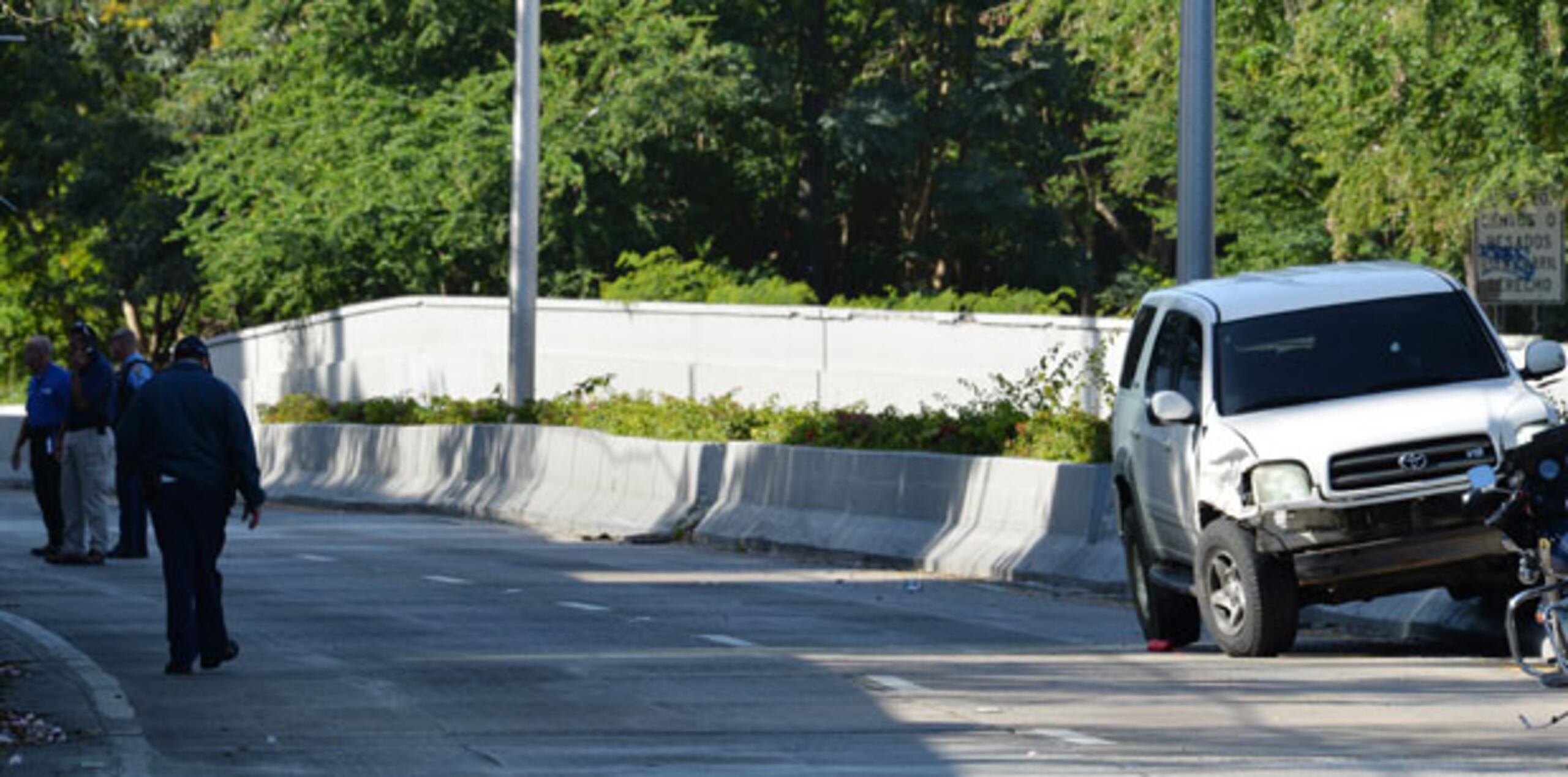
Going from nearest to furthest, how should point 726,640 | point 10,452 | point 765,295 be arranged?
point 726,640 < point 765,295 < point 10,452

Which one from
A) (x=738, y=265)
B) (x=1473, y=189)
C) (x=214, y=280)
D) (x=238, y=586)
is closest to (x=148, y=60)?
(x=214, y=280)

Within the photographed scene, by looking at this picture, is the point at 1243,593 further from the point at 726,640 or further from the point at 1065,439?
the point at 1065,439

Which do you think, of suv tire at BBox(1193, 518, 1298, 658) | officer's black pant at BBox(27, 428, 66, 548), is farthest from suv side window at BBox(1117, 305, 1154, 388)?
officer's black pant at BBox(27, 428, 66, 548)

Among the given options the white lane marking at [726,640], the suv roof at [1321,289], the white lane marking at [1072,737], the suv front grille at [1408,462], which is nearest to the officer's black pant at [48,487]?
the white lane marking at [726,640]

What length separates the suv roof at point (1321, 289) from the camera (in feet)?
52.7

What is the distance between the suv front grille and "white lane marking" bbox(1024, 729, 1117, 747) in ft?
10.3

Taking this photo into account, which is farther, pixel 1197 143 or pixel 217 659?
pixel 1197 143

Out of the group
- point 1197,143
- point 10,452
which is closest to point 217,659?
point 1197,143

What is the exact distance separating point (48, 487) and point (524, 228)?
1170 centimetres

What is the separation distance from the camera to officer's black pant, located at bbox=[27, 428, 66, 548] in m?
24.4

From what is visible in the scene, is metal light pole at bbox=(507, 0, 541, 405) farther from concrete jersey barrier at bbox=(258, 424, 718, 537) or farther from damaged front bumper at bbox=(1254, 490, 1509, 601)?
damaged front bumper at bbox=(1254, 490, 1509, 601)

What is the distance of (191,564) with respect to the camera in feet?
49.4

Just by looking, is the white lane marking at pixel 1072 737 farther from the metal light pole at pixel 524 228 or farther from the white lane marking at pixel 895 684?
the metal light pole at pixel 524 228

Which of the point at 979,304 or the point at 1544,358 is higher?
the point at 979,304
